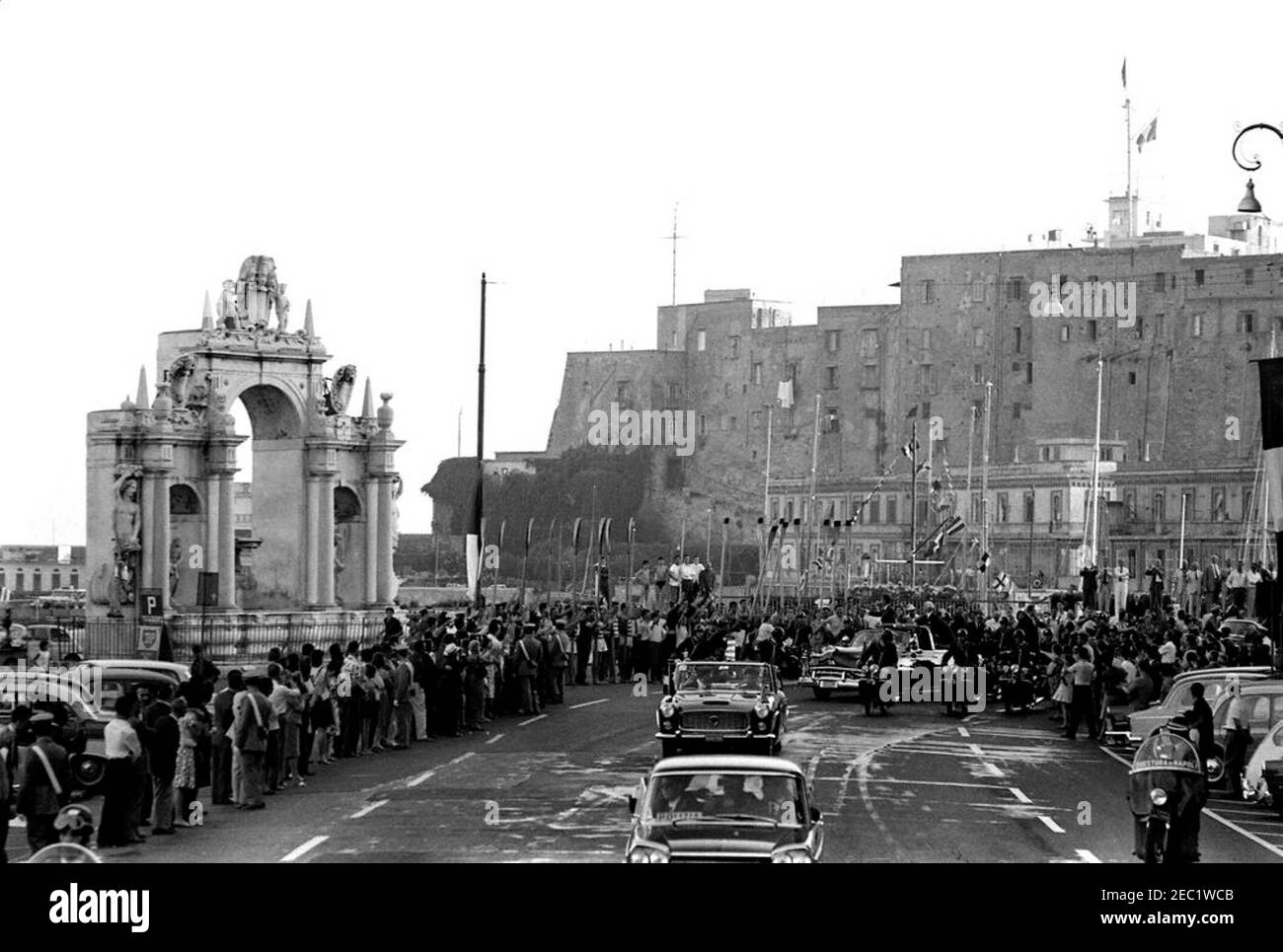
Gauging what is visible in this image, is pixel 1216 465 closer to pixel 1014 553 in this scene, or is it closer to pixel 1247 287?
pixel 1014 553

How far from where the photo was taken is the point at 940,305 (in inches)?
5989

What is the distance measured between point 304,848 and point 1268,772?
A: 406 inches

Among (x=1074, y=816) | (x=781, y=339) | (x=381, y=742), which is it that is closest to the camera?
(x=1074, y=816)

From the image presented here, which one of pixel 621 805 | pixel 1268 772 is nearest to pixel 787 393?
pixel 1268 772

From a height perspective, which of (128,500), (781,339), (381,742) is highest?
(781,339)

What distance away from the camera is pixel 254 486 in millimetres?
53500

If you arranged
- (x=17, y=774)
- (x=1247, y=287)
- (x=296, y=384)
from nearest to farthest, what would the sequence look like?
(x=17, y=774) < (x=296, y=384) < (x=1247, y=287)

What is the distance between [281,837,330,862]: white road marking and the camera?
1991 centimetres

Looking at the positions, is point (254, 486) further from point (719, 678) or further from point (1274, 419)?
point (1274, 419)

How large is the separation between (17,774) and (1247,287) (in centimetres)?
12828

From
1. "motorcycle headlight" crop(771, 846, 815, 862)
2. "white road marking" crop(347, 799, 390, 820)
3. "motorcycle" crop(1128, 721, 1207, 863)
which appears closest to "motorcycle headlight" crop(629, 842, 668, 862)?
"motorcycle headlight" crop(771, 846, 815, 862)

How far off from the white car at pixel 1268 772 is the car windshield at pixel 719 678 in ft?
22.1

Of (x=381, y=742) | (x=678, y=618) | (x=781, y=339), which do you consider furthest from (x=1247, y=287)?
(x=381, y=742)

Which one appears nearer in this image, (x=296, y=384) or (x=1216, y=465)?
(x=296, y=384)
